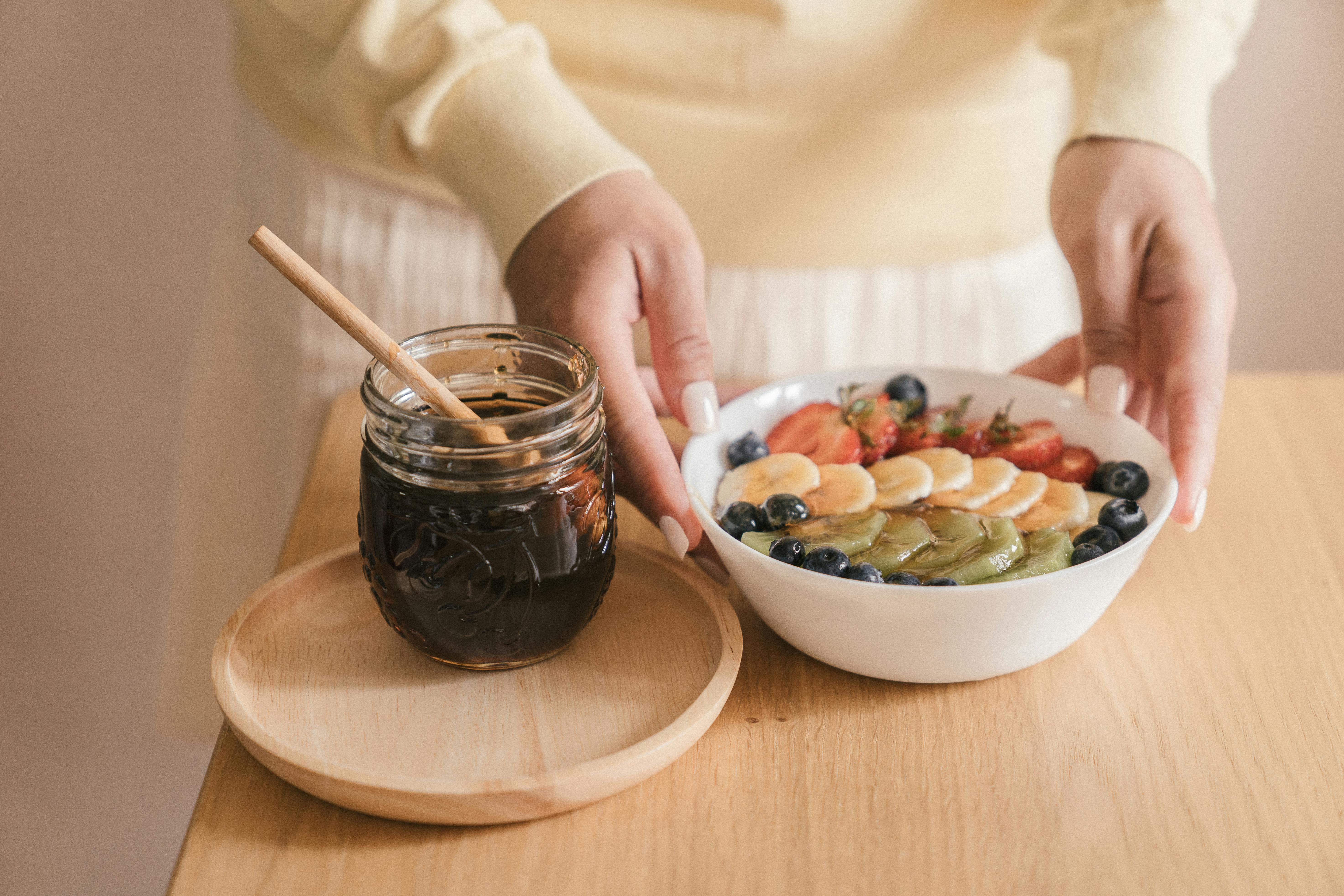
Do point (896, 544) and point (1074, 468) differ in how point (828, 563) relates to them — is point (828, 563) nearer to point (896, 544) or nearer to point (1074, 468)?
point (896, 544)

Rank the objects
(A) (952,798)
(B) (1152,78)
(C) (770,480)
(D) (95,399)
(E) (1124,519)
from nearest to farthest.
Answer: (A) (952,798), (E) (1124,519), (C) (770,480), (B) (1152,78), (D) (95,399)

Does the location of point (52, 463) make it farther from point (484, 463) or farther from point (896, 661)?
point (896, 661)

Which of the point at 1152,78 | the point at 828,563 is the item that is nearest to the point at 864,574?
the point at 828,563

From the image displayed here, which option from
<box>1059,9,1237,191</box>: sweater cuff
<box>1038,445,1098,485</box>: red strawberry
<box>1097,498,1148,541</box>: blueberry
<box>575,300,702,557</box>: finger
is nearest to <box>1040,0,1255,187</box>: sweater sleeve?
<box>1059,9,1237,191</box>: sweater cuff

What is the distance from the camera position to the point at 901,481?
3.09 ft

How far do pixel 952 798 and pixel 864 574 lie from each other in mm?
158

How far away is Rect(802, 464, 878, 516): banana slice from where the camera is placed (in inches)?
36.0

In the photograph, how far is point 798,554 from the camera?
→ 0.81 metres

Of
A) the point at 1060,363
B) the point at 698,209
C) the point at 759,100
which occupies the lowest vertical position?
the point at 1060,363

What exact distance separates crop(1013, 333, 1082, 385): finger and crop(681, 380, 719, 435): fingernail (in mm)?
415

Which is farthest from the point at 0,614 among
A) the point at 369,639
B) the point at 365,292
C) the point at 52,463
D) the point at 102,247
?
the point at 369,639

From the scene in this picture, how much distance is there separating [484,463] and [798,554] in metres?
0.24

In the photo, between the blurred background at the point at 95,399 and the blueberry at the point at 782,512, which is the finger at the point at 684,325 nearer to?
the blueberry at the point at 782,512

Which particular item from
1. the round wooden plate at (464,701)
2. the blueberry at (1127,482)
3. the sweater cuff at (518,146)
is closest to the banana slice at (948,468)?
the blueberry at (1127,482)
